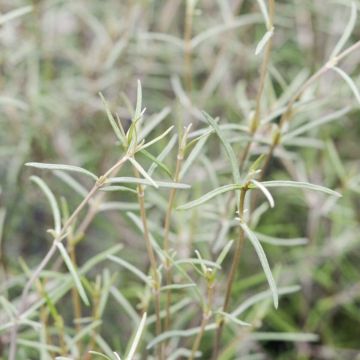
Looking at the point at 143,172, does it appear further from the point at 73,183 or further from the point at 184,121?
the point at 184,121

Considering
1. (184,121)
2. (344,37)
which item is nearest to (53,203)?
(344,37)

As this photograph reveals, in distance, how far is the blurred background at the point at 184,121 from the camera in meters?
1.08

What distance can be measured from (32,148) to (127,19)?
10.6 inches

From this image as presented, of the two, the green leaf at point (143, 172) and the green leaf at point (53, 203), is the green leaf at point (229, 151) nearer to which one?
the green leaf at point (143, 172)

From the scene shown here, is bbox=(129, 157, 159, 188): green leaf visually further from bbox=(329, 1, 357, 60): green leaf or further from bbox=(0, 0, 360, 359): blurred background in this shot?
bbox=(0, 0, 360, 359): blurred background

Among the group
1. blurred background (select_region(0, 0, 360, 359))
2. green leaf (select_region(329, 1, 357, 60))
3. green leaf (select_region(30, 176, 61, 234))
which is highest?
green leaf (select_region(329, 1, 357, 60))

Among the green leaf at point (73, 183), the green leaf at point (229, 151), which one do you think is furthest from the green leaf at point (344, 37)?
the green leaf at point (73, 183)

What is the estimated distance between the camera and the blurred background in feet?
3.53

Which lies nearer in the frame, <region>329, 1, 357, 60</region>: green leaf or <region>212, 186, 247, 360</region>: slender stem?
<region>212, 186, 247, 360</region>: slender stem

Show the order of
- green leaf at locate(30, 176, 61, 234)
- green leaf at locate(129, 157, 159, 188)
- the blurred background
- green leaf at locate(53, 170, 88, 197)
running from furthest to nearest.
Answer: the blurred background < green leaf at locate(53, 170, 88, 197) < green leaf at locate(30, 176, 61, 234) < green leaf at locate(129, 157, 159, 188)

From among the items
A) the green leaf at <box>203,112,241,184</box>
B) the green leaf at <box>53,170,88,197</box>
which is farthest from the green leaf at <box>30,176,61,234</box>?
the green leaf at <box>203,112,241,184</box>

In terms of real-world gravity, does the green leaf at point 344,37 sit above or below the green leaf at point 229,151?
above

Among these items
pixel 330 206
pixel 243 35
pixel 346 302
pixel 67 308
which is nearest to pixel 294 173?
pixel 330 206

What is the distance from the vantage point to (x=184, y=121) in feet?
3.83
